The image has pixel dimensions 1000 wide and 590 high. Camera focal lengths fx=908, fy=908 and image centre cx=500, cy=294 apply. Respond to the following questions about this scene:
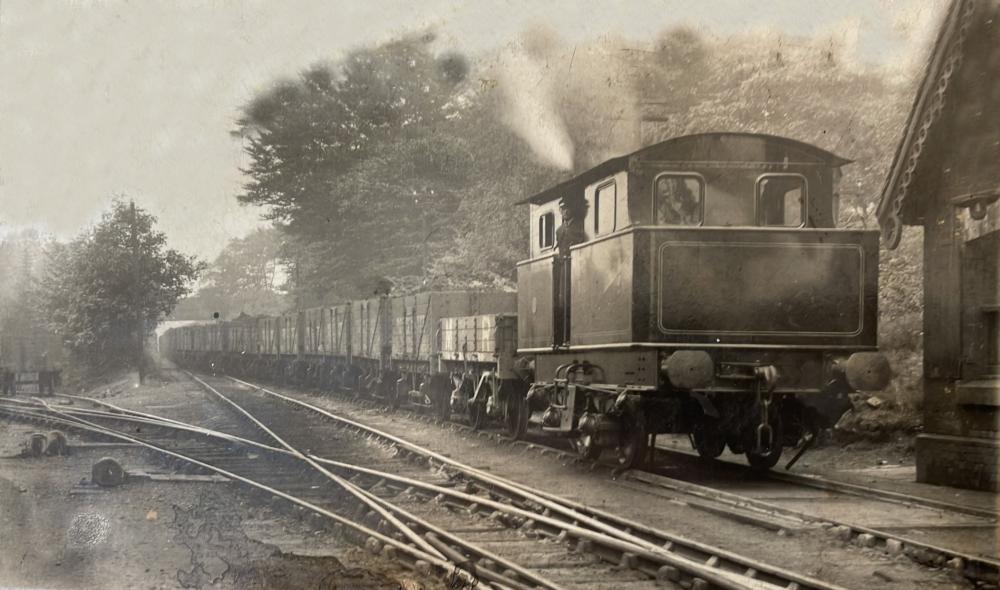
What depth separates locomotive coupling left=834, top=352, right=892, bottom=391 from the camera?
25.7 feet

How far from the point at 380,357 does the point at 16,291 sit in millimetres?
7247

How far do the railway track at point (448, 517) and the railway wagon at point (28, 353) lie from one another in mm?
6370

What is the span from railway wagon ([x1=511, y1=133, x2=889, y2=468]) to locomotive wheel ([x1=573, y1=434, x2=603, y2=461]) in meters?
0.03

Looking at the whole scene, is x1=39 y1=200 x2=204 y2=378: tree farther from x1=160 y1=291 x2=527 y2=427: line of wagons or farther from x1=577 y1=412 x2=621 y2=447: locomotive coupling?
x1=577 y1=412 x2=621 y2=447: locomotive coupling

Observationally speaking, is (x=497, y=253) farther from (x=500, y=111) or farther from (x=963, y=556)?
(x=963, y=556)

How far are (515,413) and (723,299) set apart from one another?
5.03 metres

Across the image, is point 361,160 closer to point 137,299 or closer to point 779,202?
point 779,202

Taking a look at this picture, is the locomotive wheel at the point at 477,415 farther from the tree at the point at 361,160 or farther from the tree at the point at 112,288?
the tree at the point at 112,288

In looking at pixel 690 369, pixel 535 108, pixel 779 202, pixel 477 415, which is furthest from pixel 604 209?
pixel 477 415

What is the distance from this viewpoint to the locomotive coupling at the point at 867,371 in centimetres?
784

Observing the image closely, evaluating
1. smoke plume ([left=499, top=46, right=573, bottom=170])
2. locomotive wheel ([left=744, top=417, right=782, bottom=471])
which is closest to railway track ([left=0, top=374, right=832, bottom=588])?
locomotive wheel ([left=744, top=417, right=782, bottom=471])

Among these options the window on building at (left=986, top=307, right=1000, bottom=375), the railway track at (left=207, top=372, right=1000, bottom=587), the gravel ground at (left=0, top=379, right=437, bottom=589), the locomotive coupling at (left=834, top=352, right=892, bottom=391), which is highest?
the window on building at (left=986, top=307, right=1000, bottom=375)

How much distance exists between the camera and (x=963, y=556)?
17.4 feet

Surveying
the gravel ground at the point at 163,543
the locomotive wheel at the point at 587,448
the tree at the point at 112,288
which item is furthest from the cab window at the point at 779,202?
the tree at the point at 112,288
